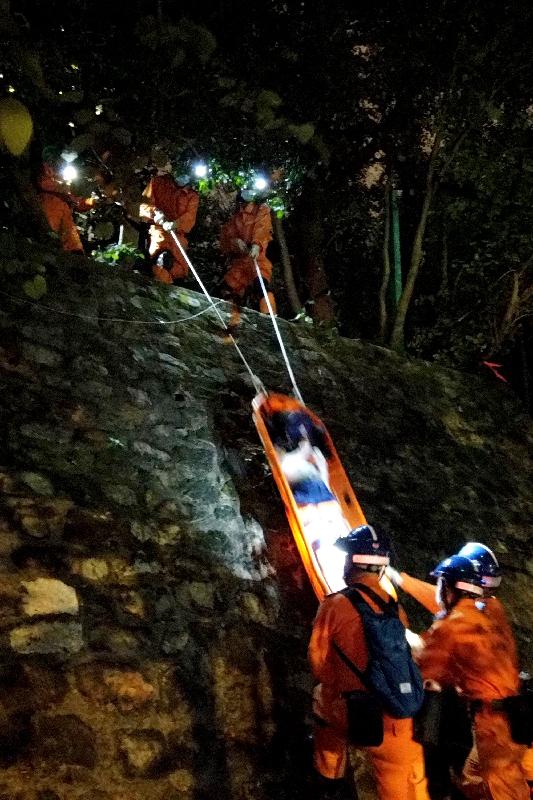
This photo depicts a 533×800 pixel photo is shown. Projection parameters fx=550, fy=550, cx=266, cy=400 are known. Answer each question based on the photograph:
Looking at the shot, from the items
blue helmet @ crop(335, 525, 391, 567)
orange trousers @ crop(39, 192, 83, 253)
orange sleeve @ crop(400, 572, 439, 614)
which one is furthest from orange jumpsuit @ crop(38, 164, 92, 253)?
orange sleeve @ crop(400, 572, 439, 614)

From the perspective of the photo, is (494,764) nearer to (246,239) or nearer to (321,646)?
(321,646)

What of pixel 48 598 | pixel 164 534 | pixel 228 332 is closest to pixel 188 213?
pixel 228 332

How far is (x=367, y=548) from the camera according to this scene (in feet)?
11.3

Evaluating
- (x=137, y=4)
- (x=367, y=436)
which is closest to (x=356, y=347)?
(x=367, y=436)

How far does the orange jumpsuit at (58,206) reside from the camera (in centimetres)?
677

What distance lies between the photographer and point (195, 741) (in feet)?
9.86

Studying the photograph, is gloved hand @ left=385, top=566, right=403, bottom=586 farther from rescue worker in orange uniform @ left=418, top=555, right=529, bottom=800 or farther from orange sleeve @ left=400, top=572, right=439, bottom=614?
rescue worker in orange uniform @ left=418, top=555, right=529, bottom=800

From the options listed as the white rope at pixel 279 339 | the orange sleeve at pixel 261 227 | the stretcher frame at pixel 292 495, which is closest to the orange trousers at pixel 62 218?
the white rope at pixel 279 339

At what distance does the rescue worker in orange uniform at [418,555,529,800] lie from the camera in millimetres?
3355

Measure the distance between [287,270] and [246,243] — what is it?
107 inches

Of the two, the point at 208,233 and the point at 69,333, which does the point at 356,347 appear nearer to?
the point at 69,333

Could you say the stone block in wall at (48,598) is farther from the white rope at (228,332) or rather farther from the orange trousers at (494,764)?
the white rope at (228,332)

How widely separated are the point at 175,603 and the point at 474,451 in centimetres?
500

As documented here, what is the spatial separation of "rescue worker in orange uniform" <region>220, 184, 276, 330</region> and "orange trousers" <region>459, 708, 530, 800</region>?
5.85 metres
